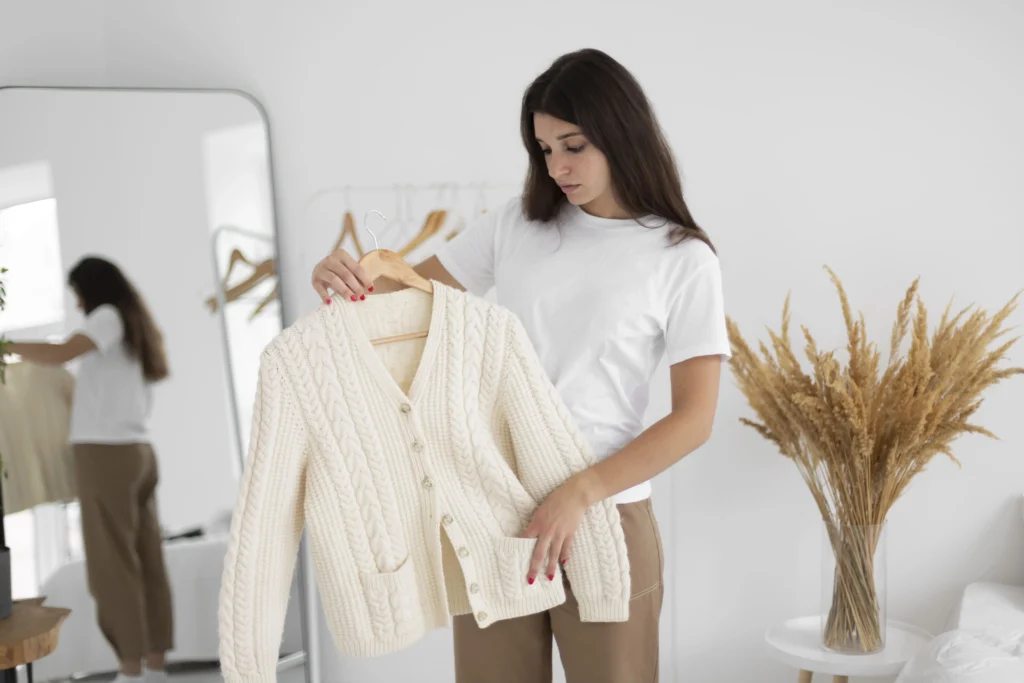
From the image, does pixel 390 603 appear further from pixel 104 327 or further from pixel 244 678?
pixel 104 327

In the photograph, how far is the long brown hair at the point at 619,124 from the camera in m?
1.27

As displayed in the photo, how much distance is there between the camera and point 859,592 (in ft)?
6.63

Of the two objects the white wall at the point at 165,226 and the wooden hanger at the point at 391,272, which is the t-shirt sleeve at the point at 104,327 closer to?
the white wall at the point at 165,226

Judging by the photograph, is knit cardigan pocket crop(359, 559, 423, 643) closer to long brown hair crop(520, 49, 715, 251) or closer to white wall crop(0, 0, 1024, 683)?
long brown hair crop(520, 49, 715, 251)

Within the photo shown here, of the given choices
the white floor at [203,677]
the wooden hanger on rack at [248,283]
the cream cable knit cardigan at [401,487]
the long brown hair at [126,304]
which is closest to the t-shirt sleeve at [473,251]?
the cream cable knit cardigan at [401,487]

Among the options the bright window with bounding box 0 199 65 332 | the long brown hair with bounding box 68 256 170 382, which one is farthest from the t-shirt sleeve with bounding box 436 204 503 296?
the bright window with bounding box 0 199 65 332

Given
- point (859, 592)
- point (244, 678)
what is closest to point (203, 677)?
point (244, 678)

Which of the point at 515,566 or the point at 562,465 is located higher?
the point at 562,465

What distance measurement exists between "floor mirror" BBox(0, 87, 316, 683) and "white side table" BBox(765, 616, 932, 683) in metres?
1.22

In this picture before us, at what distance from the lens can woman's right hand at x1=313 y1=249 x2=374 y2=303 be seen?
123 centimetres

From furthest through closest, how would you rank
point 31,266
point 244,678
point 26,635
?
point 31,266, point 26,635, point 244,678

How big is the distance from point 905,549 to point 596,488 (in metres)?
1.51

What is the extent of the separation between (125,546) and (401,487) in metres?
1.32

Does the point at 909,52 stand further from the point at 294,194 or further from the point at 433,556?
the point at 433,556
